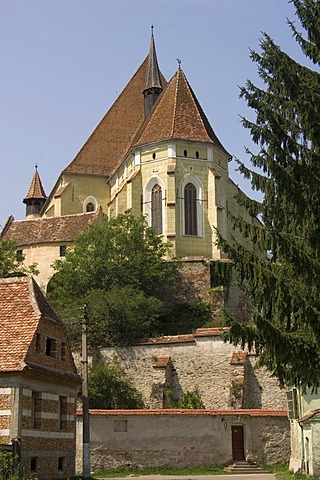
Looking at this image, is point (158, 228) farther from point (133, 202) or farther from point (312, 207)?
point (312, 207)

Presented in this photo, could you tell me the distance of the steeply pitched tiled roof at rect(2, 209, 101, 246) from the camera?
59.9m

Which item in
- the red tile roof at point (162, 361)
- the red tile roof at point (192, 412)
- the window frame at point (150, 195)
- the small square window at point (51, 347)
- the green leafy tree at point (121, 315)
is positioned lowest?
the red tile roof at point (192, 412)

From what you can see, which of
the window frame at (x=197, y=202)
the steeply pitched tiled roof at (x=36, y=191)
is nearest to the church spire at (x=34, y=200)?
the steeply pitched tiled roof at (x=36, y=191)

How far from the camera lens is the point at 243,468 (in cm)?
3200

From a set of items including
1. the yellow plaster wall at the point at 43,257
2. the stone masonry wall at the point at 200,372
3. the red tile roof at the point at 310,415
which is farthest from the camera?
the yellow plaster wall at the point at 43,257

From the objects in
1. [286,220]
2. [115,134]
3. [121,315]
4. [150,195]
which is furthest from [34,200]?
[286,220]

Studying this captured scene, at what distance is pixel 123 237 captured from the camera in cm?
5272

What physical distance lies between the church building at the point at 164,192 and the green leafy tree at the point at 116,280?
336 cm

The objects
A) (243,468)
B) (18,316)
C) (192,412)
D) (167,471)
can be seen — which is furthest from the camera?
(192,412)

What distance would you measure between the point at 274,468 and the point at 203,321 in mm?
19050

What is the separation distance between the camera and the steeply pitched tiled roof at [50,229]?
59.9 metres

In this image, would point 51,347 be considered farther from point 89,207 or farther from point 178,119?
point 89,207

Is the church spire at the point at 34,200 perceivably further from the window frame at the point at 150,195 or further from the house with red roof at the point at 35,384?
the house with red roof at the point at 35,384

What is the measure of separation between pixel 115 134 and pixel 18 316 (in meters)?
51.7
